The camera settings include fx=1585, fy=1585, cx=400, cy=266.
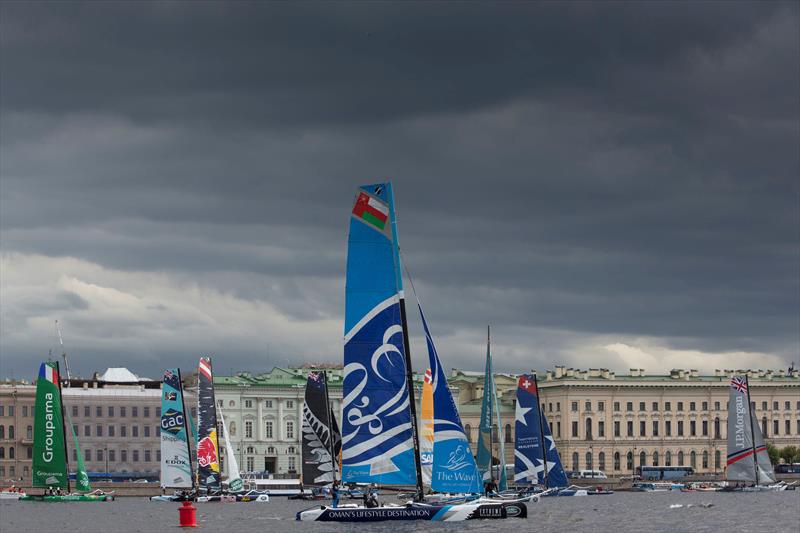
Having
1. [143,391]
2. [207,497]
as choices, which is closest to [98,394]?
[143,391]

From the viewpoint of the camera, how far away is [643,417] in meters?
173

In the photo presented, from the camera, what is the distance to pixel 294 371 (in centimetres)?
17312

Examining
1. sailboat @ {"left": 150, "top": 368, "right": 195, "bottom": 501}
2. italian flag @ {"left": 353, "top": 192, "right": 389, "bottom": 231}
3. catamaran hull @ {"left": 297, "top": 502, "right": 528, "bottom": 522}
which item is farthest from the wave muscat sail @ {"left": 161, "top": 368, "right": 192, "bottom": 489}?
italian flag @ {"left": 353, "top": 192, "right": 389, "bottom": 231}

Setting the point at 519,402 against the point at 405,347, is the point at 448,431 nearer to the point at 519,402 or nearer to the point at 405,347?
the point at 405,347

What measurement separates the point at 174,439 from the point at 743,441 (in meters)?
43.1

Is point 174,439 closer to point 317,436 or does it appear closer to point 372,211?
point 317,436

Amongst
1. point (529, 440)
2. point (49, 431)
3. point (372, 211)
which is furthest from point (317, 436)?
point (372, 211)

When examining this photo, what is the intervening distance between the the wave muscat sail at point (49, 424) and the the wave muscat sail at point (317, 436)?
14.1 metres

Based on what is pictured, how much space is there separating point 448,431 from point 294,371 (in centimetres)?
12273

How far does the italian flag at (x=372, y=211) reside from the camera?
1892 inches

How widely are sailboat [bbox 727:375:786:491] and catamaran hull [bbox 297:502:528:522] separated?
219 feet

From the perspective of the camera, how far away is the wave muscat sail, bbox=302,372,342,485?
93.2m

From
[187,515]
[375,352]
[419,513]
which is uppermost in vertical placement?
[375,352]

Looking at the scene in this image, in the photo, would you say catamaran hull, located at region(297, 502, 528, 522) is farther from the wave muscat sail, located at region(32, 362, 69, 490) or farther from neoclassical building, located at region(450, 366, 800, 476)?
neoclassical building, located at region(450, 366, 800, 476)
